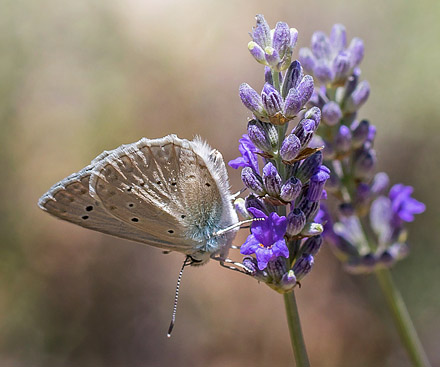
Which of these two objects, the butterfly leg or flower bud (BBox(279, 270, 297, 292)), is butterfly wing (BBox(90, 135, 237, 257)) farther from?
flower bud (BBox(279, 270, 297, 292))

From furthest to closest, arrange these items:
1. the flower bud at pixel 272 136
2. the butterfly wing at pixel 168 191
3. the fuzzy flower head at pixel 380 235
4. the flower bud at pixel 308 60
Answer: the fuzzy flower head at pixel 380 235 → the flower bud at pixel 308 60 → the butterfly wing at pixel 168 191 → the flower bud at pixel 272 136

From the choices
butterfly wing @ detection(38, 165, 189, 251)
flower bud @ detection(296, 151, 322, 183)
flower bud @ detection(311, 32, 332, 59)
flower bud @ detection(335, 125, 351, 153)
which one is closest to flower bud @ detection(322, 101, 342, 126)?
→ flower bud @ detection(335, 125, 351, 153)

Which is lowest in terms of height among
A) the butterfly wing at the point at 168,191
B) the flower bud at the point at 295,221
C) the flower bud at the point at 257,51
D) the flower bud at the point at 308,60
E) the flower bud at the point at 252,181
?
the butterfly wing at the point at 168,191

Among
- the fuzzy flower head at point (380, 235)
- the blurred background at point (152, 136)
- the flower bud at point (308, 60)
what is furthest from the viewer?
the blurred background at point (152, 136)

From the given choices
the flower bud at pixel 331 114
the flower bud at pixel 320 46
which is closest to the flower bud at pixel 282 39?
the flower bud at pixel 331 114

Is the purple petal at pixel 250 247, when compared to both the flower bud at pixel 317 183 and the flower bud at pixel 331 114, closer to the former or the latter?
the flower bud at pixel 317 183

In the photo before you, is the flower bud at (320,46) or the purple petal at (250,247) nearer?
the purple petal at (250,247)

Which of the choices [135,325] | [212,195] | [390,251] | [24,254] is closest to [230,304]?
[135,325]
